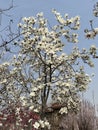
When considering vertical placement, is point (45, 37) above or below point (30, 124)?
above

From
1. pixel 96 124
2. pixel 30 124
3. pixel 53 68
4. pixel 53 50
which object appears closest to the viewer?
pixel 53 50

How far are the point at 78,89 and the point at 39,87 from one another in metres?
1.81

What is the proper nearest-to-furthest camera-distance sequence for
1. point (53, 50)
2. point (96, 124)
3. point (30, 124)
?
point (53, 50)
point (96, 124)
point (30, 124)

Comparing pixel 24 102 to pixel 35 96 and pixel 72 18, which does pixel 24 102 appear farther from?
pixel 72 18

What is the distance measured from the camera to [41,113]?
16.5 meters

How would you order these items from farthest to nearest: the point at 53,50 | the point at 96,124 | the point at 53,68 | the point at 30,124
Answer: the point at 30,124, the point at 96,124, the point at 53,68, the point at 53,50

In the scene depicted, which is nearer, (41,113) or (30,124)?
(41,113)

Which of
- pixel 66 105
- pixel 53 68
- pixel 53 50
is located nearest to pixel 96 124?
pixel 66 105

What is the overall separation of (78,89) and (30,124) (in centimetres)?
676

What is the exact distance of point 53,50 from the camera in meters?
15.2

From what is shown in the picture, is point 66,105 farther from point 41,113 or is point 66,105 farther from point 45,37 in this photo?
point 45,37

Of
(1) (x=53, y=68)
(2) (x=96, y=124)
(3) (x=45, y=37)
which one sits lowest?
(2) (x=96, y=124)

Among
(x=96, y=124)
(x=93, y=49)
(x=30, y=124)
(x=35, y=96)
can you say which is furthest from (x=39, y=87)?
(x=30, y=124)

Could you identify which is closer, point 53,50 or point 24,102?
point 53,50
